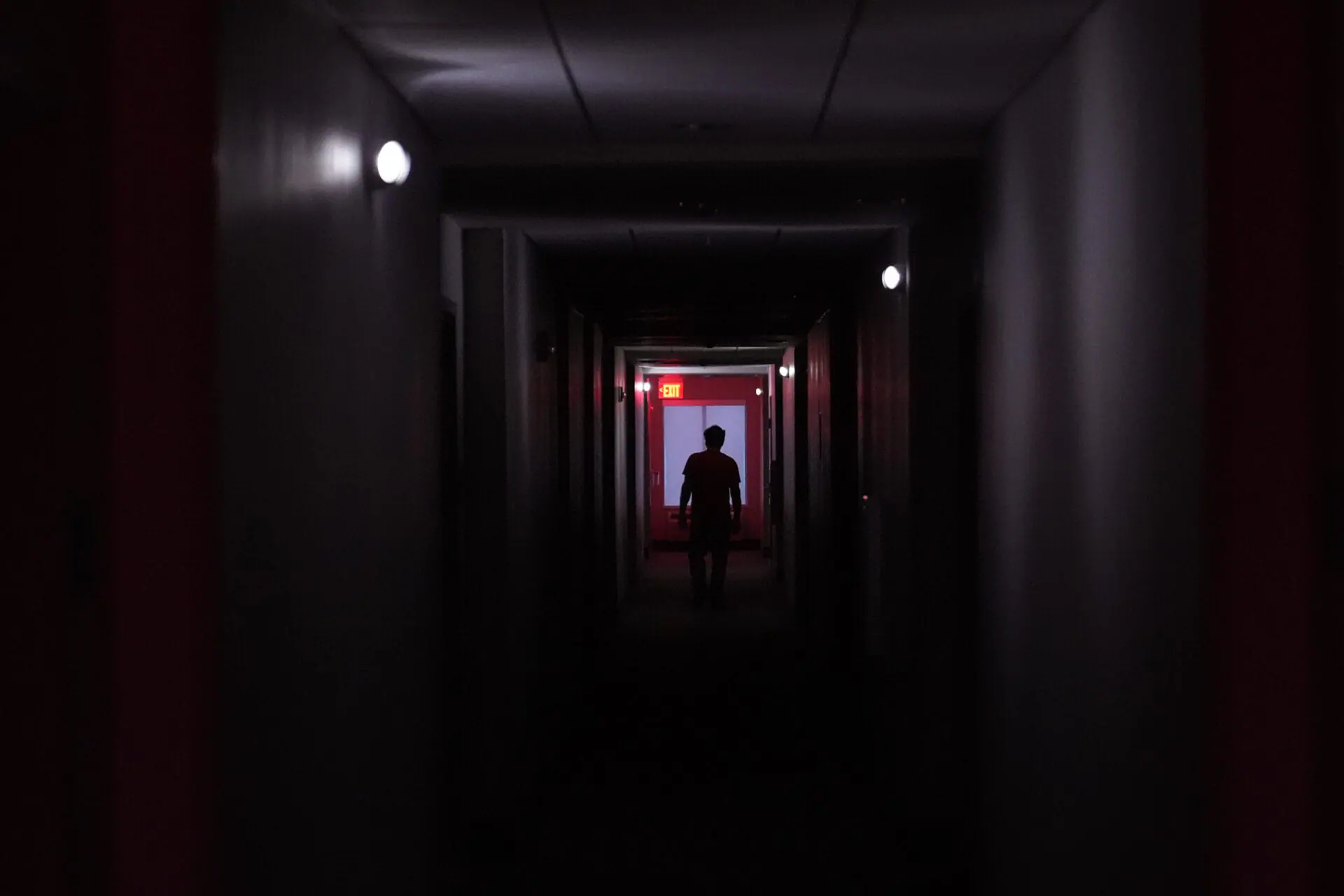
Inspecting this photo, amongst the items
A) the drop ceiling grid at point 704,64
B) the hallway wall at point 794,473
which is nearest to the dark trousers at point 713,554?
the hallway wall at point 794,473

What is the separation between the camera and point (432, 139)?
489 cm

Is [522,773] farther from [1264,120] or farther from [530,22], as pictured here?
[1264,120]

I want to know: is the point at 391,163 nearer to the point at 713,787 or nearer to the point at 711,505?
the point at 713,787

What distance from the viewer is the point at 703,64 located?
3.94m

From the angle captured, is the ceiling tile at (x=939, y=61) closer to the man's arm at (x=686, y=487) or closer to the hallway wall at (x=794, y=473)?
the hallway wall at (x=794, y=473)

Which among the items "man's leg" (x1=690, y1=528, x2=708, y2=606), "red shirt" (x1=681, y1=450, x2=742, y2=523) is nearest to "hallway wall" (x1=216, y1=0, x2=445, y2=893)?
"red shirt" (x1=681, y1=450, x2=742, y2=523)

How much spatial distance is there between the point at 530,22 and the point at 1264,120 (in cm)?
179

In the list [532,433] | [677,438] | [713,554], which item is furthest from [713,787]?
[677,438]

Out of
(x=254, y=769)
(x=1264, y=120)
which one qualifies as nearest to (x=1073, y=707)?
(x=1264, y=120)

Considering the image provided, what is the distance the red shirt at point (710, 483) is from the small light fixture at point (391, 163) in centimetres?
936

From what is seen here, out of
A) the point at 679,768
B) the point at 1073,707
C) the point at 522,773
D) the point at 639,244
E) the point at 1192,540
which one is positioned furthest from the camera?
the point at 639,244

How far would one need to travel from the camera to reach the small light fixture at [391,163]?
3.80 m

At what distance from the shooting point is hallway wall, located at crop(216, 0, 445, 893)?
104 inches

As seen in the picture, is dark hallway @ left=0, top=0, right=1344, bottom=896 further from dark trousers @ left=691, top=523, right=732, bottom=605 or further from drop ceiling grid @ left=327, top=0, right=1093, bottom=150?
dark trousers @ left=691, top=523, right=732, bottom=605
